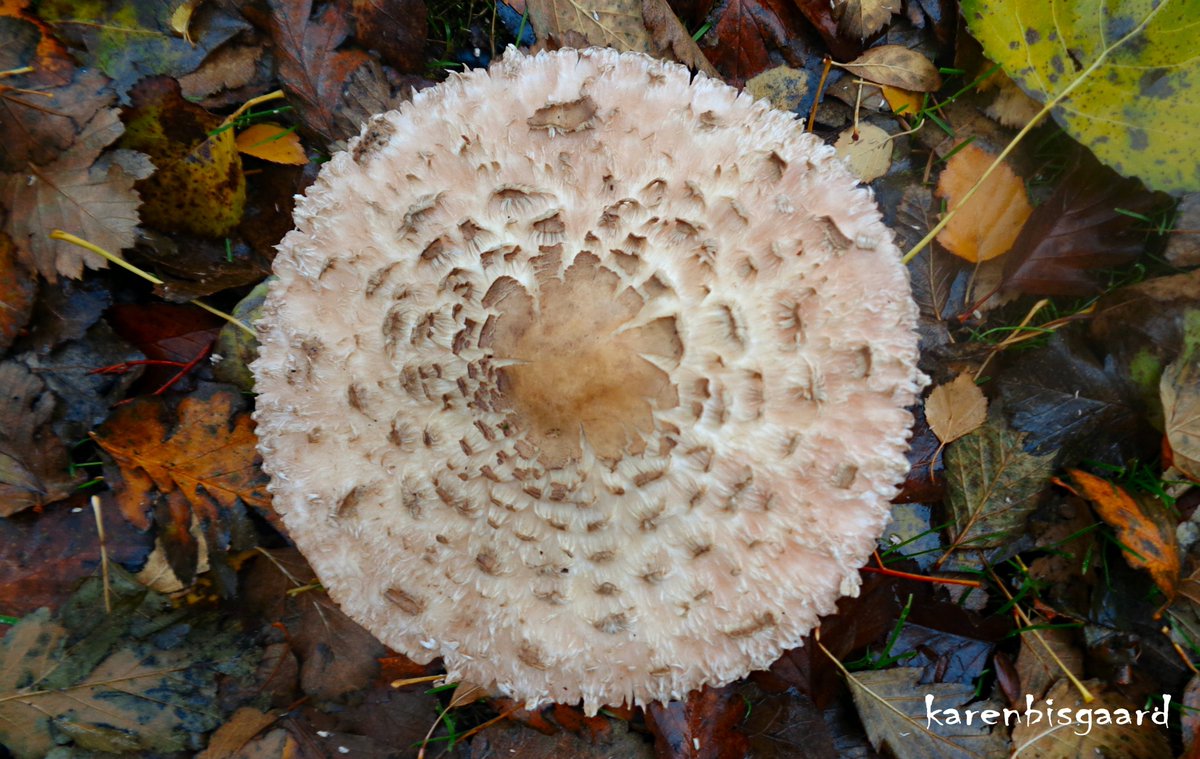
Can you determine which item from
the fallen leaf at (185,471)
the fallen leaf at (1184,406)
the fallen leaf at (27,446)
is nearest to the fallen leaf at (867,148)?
the fallen leaf at (1184,406)

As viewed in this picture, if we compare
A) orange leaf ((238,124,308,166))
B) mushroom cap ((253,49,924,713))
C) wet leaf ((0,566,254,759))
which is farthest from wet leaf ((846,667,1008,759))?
orange leaf ((238,124,308,166))

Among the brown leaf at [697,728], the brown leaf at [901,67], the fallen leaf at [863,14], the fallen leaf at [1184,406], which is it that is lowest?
the brown leaf at [697,728]

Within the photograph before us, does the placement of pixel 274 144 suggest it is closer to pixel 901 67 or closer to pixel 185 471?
pixel 185 471

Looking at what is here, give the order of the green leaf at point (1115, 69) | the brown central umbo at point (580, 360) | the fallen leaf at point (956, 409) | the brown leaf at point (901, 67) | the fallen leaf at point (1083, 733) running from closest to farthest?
the brown central umbo at point (580, 360), the green leaf at point (1115, 69), the fallen leaf at point (1083, 733), the fallen leaf at point (956, 409), the brown leaf at point (901, 67)

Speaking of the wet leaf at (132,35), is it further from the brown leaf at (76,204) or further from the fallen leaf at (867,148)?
the fallen leaf at (867,148)

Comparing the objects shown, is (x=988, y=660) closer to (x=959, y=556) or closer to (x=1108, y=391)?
(x=959, y=556)

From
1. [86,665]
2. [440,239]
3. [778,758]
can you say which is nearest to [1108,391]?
[778,758]

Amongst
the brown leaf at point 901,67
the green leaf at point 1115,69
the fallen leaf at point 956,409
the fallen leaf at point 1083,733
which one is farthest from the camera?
the brown leaf at point 901,67
